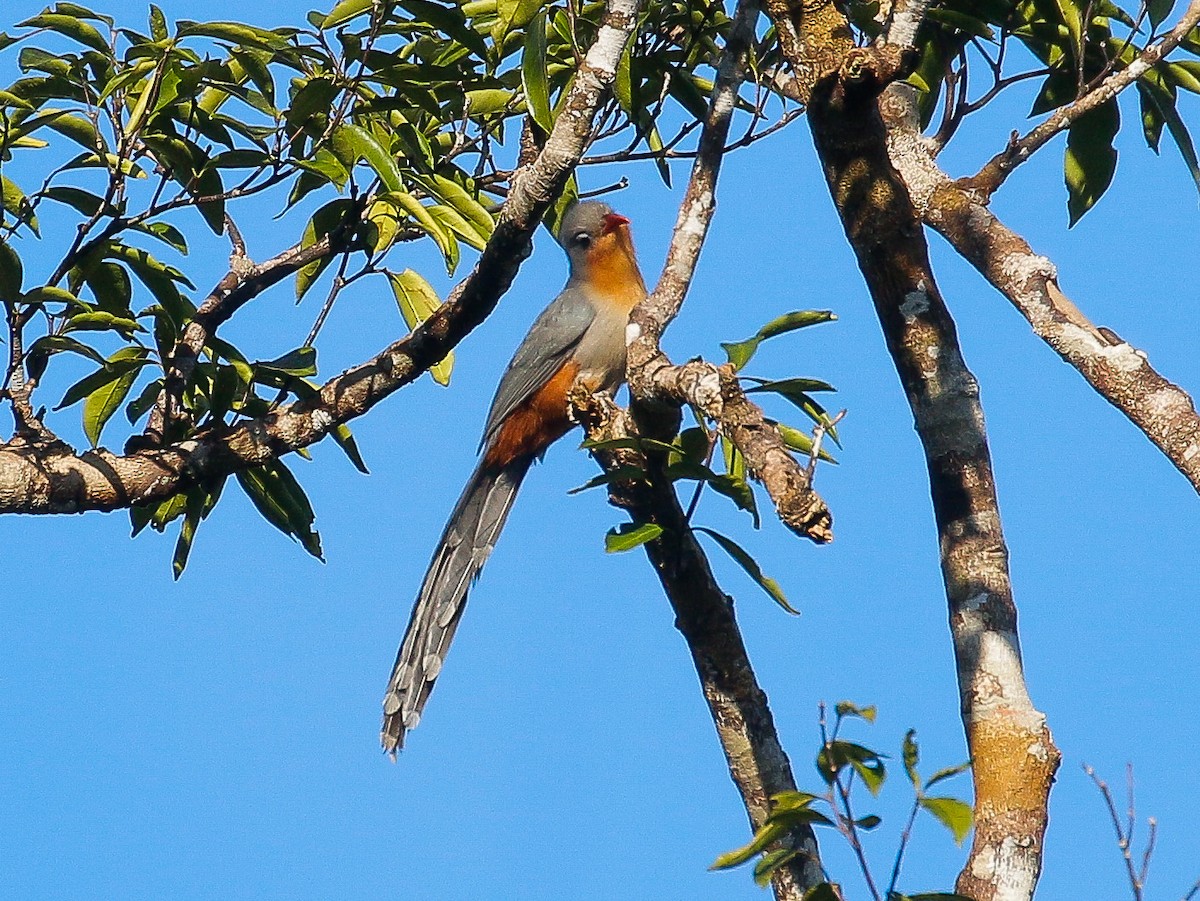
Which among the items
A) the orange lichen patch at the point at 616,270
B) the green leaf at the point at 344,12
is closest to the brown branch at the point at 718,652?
the green leaf at the point at 344,12

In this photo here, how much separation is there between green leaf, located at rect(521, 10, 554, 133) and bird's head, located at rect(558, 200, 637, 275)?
2.97m

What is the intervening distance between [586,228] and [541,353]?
0.93 meters

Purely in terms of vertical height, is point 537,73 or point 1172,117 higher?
point 1172,117

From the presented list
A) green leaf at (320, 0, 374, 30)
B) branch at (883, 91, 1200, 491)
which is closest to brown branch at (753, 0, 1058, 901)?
branch at (883, 91, 1200, 491)

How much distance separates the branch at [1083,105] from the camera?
3.22 metres

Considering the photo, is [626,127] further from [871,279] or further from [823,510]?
[823,510]

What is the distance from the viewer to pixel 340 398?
3.66 m

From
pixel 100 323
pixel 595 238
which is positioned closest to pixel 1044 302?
pixel 100 323

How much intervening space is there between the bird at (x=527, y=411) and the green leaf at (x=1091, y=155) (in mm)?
1546

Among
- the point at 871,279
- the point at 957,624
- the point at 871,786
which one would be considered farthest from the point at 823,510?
the point at 871,279

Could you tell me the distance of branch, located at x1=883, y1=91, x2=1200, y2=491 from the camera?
2729 millimetres

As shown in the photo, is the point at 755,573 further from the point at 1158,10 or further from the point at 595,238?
the point at 595,238

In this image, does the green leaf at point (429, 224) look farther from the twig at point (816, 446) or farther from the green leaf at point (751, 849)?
the green leaf at point (751, 849)

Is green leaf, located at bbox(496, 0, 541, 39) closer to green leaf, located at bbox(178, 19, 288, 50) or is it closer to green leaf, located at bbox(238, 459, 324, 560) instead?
green leaf, located at bbox(178, 19, 288, 50)
